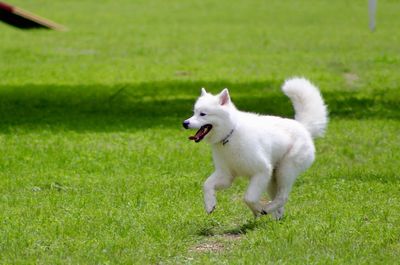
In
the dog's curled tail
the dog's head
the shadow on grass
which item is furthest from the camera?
the shadow on grass

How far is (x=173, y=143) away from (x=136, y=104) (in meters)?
4.36

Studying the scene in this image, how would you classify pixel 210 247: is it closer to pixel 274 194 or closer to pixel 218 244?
pixel 218 244

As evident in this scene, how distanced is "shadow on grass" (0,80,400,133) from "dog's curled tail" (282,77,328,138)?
219 inches

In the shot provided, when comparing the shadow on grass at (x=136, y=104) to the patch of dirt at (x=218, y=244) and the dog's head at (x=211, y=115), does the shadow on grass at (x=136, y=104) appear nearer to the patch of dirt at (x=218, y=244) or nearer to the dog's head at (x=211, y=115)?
the dog's head at (x=211, y=115)

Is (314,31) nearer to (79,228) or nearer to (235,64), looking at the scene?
(235,64)

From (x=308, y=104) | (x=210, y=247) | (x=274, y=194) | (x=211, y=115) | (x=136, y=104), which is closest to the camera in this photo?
(x=210, y=247)

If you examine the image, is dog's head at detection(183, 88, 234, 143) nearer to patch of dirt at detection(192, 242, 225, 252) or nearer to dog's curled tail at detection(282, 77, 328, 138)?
patch of dirt at detection(192, 242, 225, 252)

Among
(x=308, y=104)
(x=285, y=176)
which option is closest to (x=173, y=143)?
(x=308, y=104)

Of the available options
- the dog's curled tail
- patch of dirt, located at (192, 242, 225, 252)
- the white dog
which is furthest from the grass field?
the dog's curled tail

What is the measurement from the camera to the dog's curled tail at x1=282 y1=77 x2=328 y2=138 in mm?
9547

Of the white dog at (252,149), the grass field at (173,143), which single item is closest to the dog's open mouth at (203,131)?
the white dog at (252,149)

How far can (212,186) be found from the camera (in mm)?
8516

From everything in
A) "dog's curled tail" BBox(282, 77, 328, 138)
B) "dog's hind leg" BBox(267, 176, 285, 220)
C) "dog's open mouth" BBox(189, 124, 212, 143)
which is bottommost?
"dog's hind leg" BBox(267, 176, 285, 220)

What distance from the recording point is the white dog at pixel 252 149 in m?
8.42
